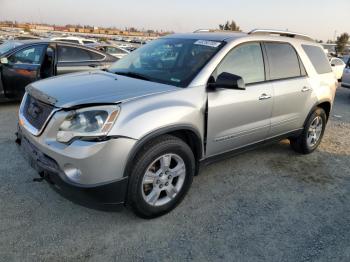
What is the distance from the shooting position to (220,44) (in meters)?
3.59

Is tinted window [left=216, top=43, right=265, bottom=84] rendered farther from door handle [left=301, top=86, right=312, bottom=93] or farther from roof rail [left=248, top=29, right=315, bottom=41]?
door handle [left=301, top=86, right=312, bottom=93]

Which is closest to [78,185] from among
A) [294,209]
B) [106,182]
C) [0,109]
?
[106,182]

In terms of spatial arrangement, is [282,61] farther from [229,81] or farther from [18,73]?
[18,73]

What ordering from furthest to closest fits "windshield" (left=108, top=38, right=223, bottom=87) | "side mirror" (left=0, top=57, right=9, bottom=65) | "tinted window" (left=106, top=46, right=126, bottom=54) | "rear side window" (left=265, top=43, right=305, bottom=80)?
1. "tinted window" (left=106, top=46, right=126, bottom=54)
2. "side mirror" (left=0, top=57, right=9, bottom=65)
3. "rear side window" (left=265, top=43, right=305, bottom=80)
4. "windshield" (left=108, top=38, right=223, bottom=87)

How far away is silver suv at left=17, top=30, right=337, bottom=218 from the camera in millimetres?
2652

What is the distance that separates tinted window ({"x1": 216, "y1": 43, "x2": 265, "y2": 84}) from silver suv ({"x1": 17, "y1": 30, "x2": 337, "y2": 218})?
1 cm

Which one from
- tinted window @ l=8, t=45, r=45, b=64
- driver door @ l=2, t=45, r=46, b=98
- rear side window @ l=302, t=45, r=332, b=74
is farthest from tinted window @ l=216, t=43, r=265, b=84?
tinted window @ l=8, t=45, r=45, b=64

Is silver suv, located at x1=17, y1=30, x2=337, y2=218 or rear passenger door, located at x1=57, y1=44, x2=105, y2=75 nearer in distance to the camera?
silver suv, located at x1=17, y1=30, x2=337, y2=218

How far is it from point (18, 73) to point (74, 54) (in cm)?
127

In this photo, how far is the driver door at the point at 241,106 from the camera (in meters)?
3.42

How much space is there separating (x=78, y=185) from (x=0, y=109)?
5.29m

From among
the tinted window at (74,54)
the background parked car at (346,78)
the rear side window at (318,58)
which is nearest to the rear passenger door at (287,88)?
the rear side window at (318,58)

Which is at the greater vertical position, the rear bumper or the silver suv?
the silver suv

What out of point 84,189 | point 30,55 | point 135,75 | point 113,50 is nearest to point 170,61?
point 135,75
